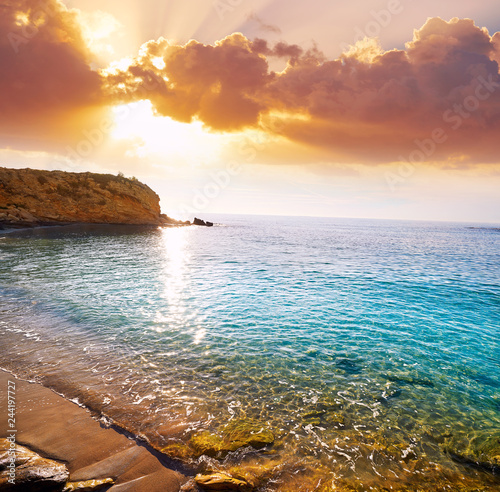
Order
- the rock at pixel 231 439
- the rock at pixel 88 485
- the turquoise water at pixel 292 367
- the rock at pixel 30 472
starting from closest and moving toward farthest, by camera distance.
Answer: the rock at pixel 30 472
the rock at pixel 88 485
the rock at pixel 231 439
the turquoise water at pixel 292 367

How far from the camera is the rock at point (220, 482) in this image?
18.1ft

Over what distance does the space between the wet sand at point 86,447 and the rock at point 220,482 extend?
0.47m

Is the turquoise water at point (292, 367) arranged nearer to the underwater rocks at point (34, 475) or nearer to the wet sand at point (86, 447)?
the wet sand at point (86, 447)

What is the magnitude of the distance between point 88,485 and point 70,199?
304 ft

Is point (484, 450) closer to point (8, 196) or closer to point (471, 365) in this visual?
point (471, 365)

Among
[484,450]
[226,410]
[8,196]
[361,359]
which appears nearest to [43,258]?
[226,410]

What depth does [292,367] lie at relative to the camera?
11039 mm

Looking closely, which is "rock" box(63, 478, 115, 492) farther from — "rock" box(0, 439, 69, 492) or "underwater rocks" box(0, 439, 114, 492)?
"rock" box(0, 439, 69, 492)

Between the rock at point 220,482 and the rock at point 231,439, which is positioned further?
the rock at point 231,439

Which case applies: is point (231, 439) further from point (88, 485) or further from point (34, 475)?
point (34, 475)

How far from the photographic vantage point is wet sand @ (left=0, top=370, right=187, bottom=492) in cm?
558

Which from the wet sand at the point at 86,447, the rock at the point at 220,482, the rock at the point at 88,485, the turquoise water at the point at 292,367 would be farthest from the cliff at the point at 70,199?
the rock at the point at 220,482

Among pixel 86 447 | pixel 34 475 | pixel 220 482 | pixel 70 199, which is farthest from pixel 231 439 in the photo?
pixel 70 199

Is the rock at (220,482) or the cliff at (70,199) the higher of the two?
the cliff at (70,199)
